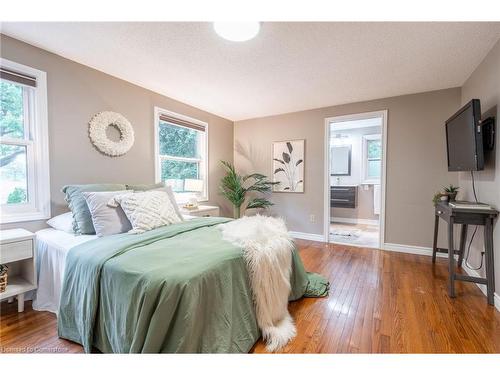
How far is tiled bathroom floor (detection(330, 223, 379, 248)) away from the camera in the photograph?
13.0 feet

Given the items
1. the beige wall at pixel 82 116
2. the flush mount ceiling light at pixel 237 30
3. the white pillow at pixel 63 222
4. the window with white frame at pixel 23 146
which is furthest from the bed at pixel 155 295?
the flush mount ceiling light at pixel 237 30

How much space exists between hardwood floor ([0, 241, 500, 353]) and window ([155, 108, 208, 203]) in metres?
2.06

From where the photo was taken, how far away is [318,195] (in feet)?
13.2

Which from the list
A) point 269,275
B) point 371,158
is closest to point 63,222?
point 269,275

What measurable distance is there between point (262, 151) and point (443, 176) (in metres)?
2.82

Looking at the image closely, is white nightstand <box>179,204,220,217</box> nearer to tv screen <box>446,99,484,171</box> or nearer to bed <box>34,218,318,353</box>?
bed <box>34,218,318,353</box>

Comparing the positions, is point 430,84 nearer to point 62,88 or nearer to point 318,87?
point 318,87

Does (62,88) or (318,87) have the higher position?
(318,87)

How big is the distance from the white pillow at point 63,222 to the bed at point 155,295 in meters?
0.27

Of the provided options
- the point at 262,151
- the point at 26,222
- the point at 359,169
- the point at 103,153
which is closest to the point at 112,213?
the point at 26,222

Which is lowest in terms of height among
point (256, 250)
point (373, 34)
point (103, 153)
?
point (256, 250)

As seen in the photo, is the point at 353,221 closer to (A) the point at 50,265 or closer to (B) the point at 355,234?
(B) the point at 355,234

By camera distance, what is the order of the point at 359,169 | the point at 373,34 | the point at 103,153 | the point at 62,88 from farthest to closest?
Answer: the point at 359,169
the point at 103,153
the point at 62,88
the point at 373,34

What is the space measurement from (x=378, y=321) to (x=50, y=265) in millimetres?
2594
